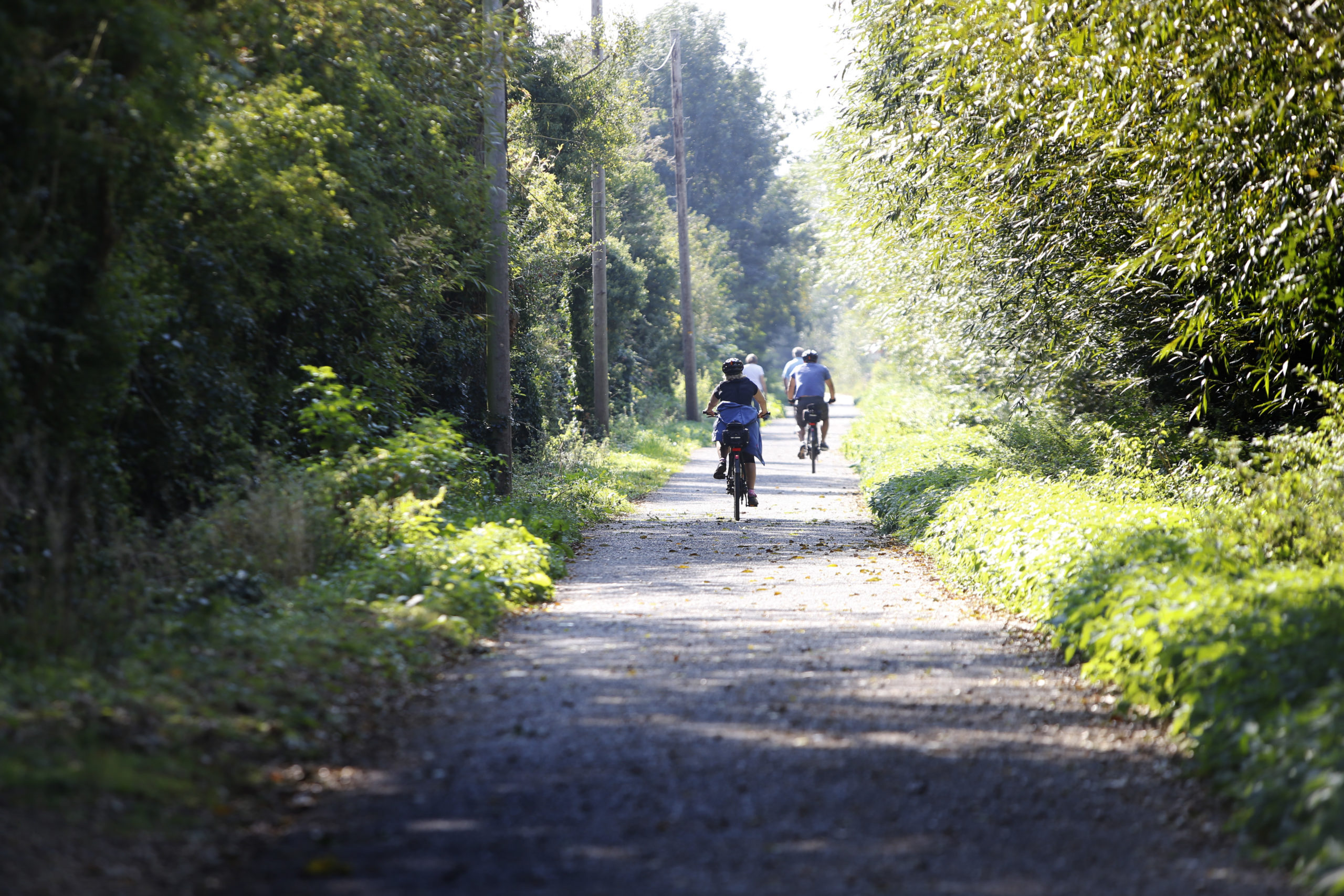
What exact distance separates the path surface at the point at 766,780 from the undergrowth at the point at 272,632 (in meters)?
0.43

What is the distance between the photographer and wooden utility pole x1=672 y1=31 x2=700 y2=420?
3472 centimetres

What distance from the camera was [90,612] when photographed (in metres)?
6.35

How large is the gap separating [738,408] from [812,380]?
7641mm

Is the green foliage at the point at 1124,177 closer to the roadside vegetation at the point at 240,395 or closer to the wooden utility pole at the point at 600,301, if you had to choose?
the roadside vegetation at the point at 240,395

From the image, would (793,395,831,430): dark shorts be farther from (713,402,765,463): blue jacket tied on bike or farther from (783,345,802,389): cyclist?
(713,402,765,463): blue jacket tied on bike

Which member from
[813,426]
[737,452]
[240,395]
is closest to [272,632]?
[240,395]

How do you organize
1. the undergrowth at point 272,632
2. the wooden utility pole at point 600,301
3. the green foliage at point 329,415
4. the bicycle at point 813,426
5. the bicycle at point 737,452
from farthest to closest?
the wooden utility pole at point 600,301 → the bicycle at point 813,426 → the bicycle at point 737,452 → the green foliage at point 329,415 → the undergrowth at point 272,632

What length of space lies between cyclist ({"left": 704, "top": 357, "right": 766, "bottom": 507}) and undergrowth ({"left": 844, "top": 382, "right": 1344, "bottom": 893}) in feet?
5.80

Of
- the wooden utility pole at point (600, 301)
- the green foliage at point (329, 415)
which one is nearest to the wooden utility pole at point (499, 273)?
the green foliage at point (329, 415)

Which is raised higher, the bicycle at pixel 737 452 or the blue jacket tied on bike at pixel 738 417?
the blue jacket tied on bike at pixel 738 417

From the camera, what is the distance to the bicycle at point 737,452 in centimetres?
1470

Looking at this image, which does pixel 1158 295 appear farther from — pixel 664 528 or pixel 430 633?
pixel 430 633

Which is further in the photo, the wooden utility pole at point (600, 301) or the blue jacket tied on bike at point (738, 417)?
the wooden utility pole at point (600, 301)

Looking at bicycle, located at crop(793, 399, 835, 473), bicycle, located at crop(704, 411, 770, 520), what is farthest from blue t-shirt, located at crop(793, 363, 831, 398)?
bicycle, located at crop(704, 411, 770, 520)
